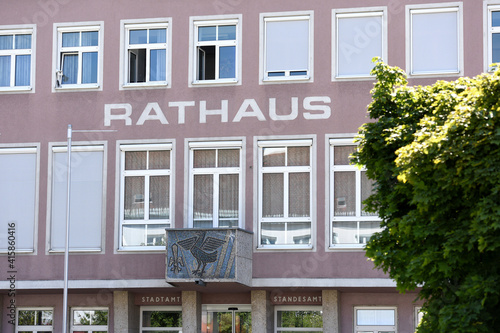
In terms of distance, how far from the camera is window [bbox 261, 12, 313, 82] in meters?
26.9

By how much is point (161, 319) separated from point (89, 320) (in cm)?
173

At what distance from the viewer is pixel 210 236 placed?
25.7 meters

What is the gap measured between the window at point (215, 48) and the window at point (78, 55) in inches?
92.0

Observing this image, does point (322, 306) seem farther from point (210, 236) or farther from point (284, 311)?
point (210, 236)

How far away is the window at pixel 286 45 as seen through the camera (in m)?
26.9

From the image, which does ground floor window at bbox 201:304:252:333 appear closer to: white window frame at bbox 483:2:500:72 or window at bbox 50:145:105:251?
window at bbox 50:145:105:251

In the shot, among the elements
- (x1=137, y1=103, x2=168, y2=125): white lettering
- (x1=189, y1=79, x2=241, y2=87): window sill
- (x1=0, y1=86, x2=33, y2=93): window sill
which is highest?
(x1=189, y1=79, x2=241, y2=87): window sill

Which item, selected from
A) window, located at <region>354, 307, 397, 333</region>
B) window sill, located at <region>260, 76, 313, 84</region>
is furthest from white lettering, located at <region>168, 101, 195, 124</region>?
window, located at <region>354, 307, 397, 333</region>

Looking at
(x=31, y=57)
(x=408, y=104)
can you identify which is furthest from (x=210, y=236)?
(x=408, y=104)

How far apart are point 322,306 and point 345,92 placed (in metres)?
4.90

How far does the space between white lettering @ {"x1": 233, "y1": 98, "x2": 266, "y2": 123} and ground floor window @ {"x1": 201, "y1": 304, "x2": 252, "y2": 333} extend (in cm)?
442

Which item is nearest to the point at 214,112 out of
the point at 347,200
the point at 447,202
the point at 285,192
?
the point at 285,192

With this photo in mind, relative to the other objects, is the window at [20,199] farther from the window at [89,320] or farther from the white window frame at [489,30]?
the white window frame at [489,30]

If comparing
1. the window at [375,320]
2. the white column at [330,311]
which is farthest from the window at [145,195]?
the window at [375,320]
